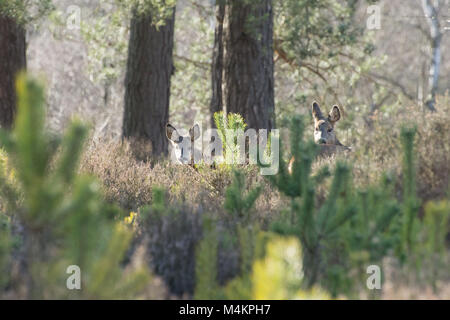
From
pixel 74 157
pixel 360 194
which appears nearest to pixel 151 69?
pixel 360 194

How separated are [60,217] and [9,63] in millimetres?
10180

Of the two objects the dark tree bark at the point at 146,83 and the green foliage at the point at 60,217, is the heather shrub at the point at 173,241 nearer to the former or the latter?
the green foliage at the point at 60,217

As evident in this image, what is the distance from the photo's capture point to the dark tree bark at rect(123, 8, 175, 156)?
13.6 meters

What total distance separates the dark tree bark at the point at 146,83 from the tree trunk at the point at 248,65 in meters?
2.45

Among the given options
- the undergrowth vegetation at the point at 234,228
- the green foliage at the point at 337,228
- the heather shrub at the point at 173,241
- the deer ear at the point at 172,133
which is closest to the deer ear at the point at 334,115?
the deer ear at the point at 172,133

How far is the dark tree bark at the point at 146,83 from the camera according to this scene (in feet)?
44.6

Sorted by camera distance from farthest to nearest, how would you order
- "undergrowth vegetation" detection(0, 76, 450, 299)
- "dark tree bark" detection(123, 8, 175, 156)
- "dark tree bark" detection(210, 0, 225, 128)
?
"dark tree bark" detection(123, 8, 175, 156), "dark tree bark" detection(210, 0, 225, 128), "undergrowth vegetation" detection(0, 76, 450, 299)

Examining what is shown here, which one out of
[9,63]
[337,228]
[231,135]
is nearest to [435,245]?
[337,228]

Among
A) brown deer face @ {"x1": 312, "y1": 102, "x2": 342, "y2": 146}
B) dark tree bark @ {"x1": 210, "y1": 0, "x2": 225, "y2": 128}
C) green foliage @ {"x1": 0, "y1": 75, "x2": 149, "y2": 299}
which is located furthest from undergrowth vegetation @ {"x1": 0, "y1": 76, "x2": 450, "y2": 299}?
dark tree bark @ {"x1": 210, "y1": 0, "x2": 225, "y2": 128}

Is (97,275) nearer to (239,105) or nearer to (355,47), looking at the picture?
(239,105)

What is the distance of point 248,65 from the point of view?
37.9ft

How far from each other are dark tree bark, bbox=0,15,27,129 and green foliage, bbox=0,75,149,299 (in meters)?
9.43

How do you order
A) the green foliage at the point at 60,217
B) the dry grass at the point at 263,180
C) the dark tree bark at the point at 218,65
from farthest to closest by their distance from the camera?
the dark tree bark at the point at 218,65 < the dry grass at the point at 263,180 < the green foliage at the point at 60,217

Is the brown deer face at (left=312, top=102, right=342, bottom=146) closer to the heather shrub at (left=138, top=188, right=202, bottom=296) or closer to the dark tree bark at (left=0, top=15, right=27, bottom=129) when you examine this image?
the heather shrub at (left=138, top=188, right=202, bottom=296)
